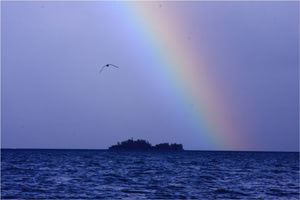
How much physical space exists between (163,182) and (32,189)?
12.7 m

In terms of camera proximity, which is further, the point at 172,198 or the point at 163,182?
the point at 163,182

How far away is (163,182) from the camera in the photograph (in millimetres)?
42875

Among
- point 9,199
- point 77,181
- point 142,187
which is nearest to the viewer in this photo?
point 9,199

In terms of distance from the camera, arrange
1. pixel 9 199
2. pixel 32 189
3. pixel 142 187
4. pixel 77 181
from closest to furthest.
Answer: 1. pixel 9 199
2. pixel 32 189
3. pixel 142 187
4. pixel 77 181

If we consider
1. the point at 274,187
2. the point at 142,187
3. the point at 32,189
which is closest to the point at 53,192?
the point at 32,189

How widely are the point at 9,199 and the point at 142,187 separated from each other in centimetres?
1187

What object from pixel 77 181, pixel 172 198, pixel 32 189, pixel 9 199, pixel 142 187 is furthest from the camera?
pixel 77 181

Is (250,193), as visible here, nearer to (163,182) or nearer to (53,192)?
(163,182)

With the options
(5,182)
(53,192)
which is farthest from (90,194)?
(5,182)

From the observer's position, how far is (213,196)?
33.3 meters

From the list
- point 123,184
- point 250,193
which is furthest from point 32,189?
point 250,193

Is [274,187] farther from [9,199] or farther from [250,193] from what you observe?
[9,199]

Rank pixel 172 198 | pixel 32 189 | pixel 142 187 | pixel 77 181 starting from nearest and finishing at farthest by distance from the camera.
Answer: pixel 172 198, pixel 32 189, pixel 142 187, pixel 77 181

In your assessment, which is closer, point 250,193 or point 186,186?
point 250,193
